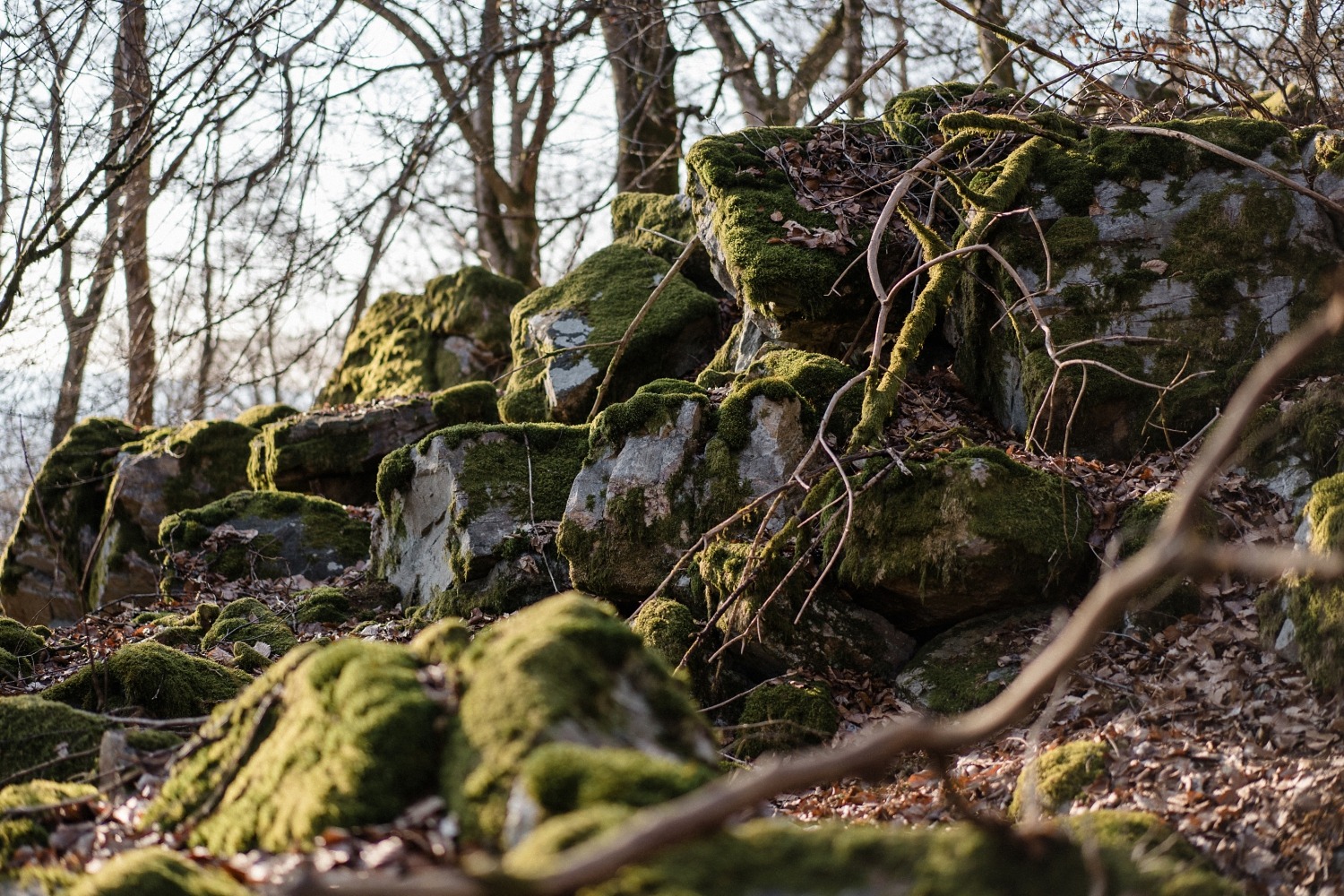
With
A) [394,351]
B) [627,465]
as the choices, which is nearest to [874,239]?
[627,465]

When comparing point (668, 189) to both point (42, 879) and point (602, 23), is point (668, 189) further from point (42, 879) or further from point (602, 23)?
point (42, 879)

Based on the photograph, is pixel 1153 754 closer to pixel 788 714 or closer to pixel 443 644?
pixel 788 714

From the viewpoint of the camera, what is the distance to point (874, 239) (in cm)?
711

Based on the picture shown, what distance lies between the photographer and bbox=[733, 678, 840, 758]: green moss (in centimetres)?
581

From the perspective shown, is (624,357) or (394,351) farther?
(394,351)

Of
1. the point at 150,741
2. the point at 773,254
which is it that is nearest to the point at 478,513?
the point at 773,254

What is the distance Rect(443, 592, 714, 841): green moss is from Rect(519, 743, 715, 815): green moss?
0.30 ft

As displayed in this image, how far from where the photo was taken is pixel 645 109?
15.0m

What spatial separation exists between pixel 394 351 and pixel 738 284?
23.5 ft

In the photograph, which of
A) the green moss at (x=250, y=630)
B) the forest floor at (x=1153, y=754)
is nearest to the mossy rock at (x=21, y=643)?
the forest floor at (x=1153, y=754)

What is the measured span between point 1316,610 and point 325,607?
6876 mm

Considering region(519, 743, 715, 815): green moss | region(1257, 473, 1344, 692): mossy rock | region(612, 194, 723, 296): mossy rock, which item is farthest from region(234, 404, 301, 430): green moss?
region(519, 743, 715, 815): green moss

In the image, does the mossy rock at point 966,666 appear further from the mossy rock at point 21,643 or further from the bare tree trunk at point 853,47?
the bare tree trunk at point 853,47

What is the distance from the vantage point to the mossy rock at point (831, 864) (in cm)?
233
